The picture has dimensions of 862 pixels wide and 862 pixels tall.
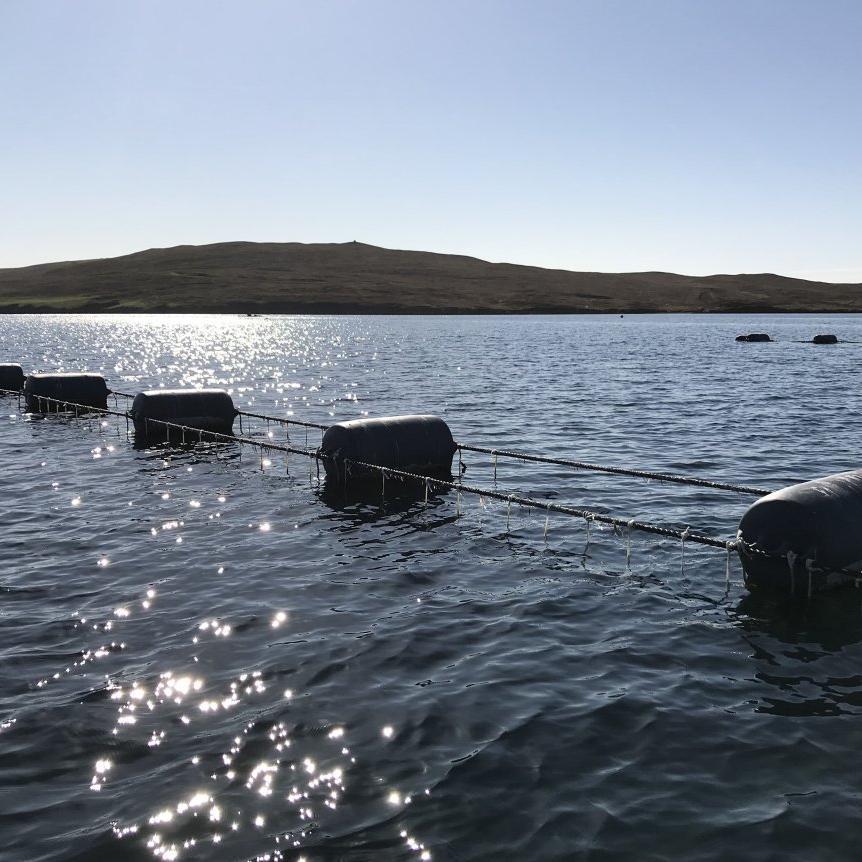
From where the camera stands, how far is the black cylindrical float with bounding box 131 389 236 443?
3206 cm

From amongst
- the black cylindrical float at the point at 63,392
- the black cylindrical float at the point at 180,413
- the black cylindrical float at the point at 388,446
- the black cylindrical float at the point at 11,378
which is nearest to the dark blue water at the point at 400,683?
the black cylindrical float at the point at 388,446

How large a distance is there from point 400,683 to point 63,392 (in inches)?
1417

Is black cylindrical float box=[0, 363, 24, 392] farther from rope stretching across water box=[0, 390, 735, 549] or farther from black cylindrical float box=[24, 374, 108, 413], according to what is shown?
rope stretching across water box=[0, 390, 735, 549]

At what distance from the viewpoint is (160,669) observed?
11352mm

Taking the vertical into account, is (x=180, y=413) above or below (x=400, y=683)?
above

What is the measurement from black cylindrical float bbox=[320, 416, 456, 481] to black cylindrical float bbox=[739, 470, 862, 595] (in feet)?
36.6

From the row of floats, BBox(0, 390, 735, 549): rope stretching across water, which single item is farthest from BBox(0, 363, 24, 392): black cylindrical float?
BBox(0, 390, 735, 549): rope stretching across water

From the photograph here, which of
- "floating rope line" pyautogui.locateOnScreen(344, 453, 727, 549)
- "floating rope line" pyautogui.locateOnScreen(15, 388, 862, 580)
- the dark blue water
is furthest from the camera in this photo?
"floating rope line" pyautogui.locateOnScreen(344, 453, 727, 549)

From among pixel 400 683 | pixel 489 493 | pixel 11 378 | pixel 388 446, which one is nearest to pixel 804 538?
pixel 400 683

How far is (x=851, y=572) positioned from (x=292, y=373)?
206ft

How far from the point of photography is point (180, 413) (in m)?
32.3

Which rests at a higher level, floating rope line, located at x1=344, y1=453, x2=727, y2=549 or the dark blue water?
floating rope line, located at x1=344, y1=453, x2=727, y2=549

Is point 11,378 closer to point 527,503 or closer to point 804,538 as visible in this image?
point 527,503

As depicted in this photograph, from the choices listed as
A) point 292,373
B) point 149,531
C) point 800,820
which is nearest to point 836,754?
point 800,820
